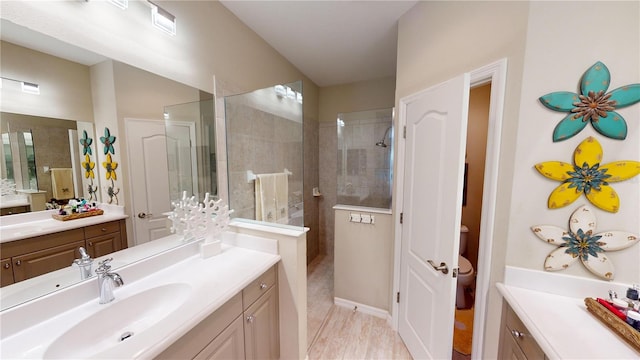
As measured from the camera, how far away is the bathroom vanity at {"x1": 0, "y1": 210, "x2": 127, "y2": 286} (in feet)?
2.67

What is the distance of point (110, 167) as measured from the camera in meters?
1.09

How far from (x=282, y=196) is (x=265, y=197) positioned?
193mm

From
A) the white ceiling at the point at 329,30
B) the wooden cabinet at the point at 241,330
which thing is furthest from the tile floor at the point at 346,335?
the white ceiling at the point at 329,30

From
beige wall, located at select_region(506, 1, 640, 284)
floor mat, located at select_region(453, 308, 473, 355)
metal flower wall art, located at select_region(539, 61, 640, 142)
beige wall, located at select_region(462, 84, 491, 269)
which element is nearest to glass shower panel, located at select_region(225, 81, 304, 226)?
beige wall, located at select_region(506, 1, 640, 284)

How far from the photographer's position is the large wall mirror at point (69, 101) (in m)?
0.81

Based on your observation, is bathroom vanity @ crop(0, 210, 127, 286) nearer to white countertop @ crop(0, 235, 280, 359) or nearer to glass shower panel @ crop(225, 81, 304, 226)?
white countertop @ crop(0, 235, 280, 359)

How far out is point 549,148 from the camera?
105cm

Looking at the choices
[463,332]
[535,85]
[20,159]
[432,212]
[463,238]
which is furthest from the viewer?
[463,238]

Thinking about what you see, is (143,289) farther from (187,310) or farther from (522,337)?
(522,337)

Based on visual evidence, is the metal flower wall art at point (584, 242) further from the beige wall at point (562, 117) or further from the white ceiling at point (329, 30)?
the white ceiling at point (329, 30)

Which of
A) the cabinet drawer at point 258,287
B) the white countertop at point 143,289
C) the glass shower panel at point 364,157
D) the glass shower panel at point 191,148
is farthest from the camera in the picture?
the glass shower panel at point 364,157

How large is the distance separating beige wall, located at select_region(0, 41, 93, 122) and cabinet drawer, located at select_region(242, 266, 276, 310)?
1.14 meters

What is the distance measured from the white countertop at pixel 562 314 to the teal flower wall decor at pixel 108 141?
207cm

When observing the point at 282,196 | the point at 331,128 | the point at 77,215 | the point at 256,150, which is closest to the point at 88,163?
the point at 77,215
